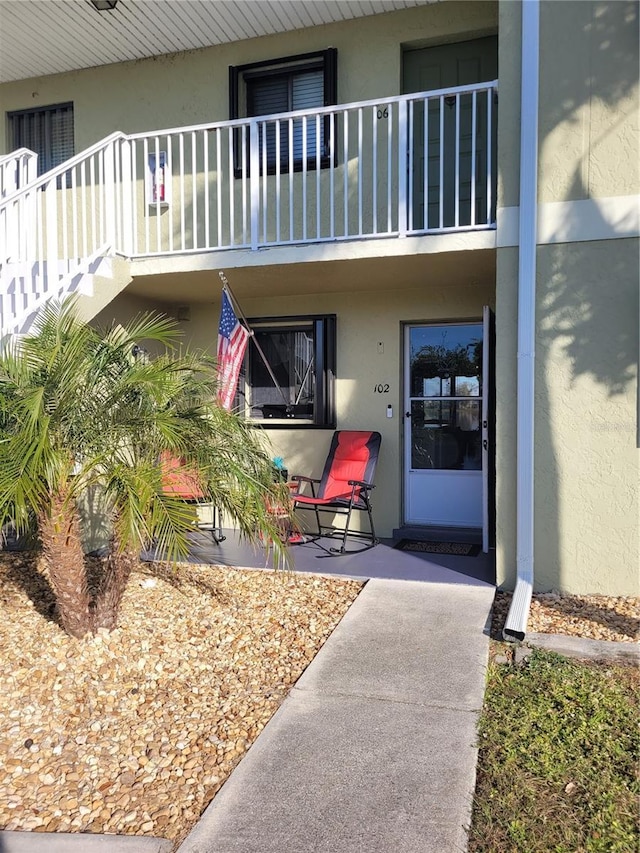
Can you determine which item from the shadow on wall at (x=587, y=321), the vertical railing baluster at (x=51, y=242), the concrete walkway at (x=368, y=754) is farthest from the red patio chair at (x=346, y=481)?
the vertical railing baluster at (x=51, y=242)

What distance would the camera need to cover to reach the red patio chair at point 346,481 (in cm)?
656

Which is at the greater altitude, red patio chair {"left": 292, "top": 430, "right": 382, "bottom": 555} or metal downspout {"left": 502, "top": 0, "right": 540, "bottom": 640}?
metal downspout {"left": 502, "top": 0, "right": 540, "bottom": 640}

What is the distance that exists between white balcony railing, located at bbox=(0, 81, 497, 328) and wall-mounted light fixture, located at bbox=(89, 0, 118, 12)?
4.09 ft

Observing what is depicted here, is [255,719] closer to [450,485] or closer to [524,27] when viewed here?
[450,485]

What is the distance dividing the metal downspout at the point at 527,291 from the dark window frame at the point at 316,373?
269cm

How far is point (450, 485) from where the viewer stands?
7.20 m

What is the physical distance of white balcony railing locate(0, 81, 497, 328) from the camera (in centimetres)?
593

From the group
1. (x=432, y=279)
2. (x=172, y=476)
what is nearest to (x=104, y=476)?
(x=172, y=476)

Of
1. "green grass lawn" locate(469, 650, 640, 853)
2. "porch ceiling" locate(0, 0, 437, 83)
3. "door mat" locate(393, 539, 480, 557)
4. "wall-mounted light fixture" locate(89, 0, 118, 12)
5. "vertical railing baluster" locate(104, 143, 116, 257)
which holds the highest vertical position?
"porch ceiling" locate(0, 0, 437, 83)

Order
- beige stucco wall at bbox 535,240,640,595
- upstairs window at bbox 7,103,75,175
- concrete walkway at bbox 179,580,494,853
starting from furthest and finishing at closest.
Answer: upstairs window at bbox 7,103,75,175
beige stucco wall at bbox 535,240,640,595
concrete walkway at bbox 179,580,494,853

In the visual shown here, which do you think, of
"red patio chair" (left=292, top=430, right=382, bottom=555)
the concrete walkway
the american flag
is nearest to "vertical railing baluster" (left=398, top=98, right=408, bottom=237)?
the american flag

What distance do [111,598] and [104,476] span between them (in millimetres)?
958

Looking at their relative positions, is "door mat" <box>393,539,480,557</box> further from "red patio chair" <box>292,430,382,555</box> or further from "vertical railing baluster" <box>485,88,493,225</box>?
"vertical railing baluster" <box>485,88,493,225</box>

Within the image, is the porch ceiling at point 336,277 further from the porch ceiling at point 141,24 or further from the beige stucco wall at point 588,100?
the porch ceiling at point 141,24
